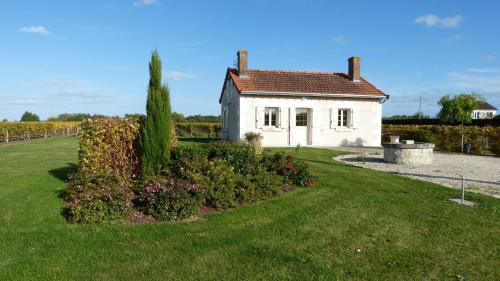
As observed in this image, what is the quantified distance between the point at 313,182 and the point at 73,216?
196 inches

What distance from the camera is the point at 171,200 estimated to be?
6.12 meters

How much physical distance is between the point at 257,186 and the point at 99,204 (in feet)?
9.60

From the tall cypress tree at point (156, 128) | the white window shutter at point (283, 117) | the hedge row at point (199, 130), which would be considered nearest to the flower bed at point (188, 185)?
the tall cypress tree at point (156, 128)

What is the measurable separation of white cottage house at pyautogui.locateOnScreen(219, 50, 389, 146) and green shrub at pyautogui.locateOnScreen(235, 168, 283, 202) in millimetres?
11652

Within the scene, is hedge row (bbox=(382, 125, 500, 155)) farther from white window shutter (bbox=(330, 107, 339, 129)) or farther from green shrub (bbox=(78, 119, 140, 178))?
green shrub (bbox=(78, 119, 140, 178))

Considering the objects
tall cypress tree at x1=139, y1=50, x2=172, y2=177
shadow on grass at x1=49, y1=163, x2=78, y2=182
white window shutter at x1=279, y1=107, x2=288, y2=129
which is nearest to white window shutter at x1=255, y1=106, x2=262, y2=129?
white window shutter at x1=279, y1=107, x2=288, y2=129

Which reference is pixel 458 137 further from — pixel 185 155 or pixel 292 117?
pixel 185 155

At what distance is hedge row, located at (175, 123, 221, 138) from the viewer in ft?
112

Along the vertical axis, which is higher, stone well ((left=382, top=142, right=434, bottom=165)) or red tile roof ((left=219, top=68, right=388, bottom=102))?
red tile roof ((left=219, top=68, right=388, bottom=102))

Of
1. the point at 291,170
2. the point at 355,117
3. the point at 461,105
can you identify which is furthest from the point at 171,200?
the point at 461,105

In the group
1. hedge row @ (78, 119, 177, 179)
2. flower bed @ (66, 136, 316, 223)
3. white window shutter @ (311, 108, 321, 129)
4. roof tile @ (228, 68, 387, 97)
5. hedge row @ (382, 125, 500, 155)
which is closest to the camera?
flower bed @ (66, 136, 316, 223)

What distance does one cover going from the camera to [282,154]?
367 inches

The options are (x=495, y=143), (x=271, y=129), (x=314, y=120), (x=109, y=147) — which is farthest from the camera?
(x=314, y=120)

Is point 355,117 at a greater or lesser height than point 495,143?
greater
